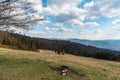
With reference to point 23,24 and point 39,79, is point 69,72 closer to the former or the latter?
point 39,79

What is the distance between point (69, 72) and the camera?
21438 mm

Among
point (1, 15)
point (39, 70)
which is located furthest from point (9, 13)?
point (39, 70)

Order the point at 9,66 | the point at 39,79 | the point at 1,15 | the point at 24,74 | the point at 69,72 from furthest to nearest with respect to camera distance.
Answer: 1. the point at 9,66
2. the point at 69,72
3. the point at 24,74
4. the point at 39,79
5. the point at 1,15

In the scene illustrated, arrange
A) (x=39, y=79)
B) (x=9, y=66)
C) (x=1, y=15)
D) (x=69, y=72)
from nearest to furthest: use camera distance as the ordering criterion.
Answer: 1. (x=1, y=15)
2. (x=39, y=79)
3. (x=69, y=72)
4. (x=9, y=66)

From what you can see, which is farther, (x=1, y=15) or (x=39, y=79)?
(x=39, y=79)

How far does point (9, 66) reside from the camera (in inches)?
898

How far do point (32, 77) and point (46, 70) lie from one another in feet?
9.28

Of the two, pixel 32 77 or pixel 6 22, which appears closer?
pixel 6 22

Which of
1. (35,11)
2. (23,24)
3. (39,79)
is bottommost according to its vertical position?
(39,79)

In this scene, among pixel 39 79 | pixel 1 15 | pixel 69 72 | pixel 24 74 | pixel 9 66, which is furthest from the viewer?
pixel 9 66

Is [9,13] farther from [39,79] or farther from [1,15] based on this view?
[39,79]

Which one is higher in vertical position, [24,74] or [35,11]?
[35,11]

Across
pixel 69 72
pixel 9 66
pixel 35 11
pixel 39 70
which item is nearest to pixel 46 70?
pixel 39 70

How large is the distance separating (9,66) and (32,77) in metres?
4.85
